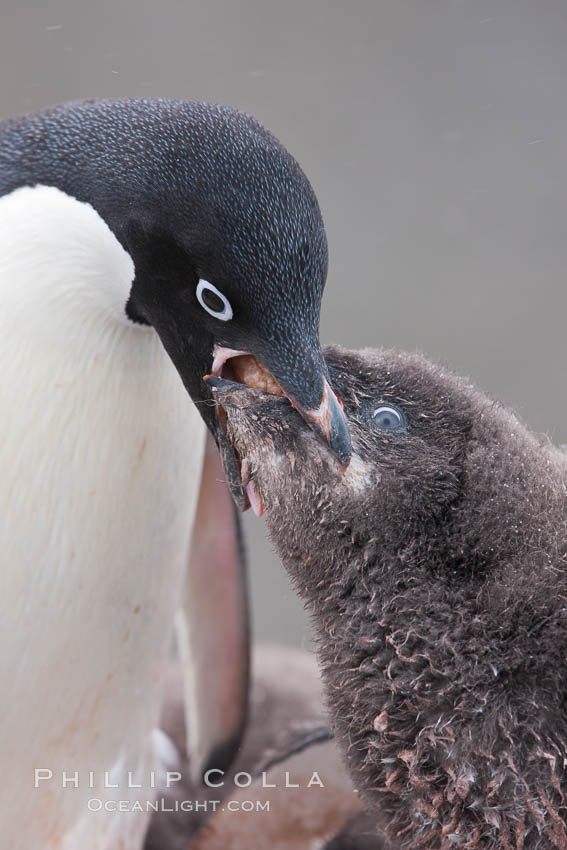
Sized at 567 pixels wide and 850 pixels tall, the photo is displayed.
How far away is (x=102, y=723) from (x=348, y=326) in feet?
5.69

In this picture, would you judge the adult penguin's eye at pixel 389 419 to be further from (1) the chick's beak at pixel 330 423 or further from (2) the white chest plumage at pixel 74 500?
(2) the white chest plumage at pixel 74 500

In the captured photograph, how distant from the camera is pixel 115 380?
89 centimetres

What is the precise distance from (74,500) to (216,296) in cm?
28

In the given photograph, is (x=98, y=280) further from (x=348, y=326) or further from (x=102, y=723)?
(x=348, y=326)

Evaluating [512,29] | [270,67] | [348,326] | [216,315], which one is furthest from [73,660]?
[512,29]

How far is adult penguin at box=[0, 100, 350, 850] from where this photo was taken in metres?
0.71

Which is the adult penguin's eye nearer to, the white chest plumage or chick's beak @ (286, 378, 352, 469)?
chick's beak @ (286, 378, 352, 469)

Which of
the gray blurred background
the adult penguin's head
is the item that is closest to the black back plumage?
the adult penguin's head

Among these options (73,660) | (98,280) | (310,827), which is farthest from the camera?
(310,827)

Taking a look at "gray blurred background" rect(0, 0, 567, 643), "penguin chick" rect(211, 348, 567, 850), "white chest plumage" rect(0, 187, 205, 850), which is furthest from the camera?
"gray blurred background" rect(0, 0, 567, 643)

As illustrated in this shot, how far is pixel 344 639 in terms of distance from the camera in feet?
2.32

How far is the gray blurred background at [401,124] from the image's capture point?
2.49 metres

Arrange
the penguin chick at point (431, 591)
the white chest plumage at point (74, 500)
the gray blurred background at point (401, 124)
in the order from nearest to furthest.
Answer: the penguin chick at point (431, 591), the white chest plumage at point (74, 500), the gray blurred background at point (401, 124)

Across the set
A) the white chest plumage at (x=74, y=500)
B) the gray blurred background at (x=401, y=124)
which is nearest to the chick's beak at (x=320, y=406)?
the white chest plumage at (x=74, y=500)
